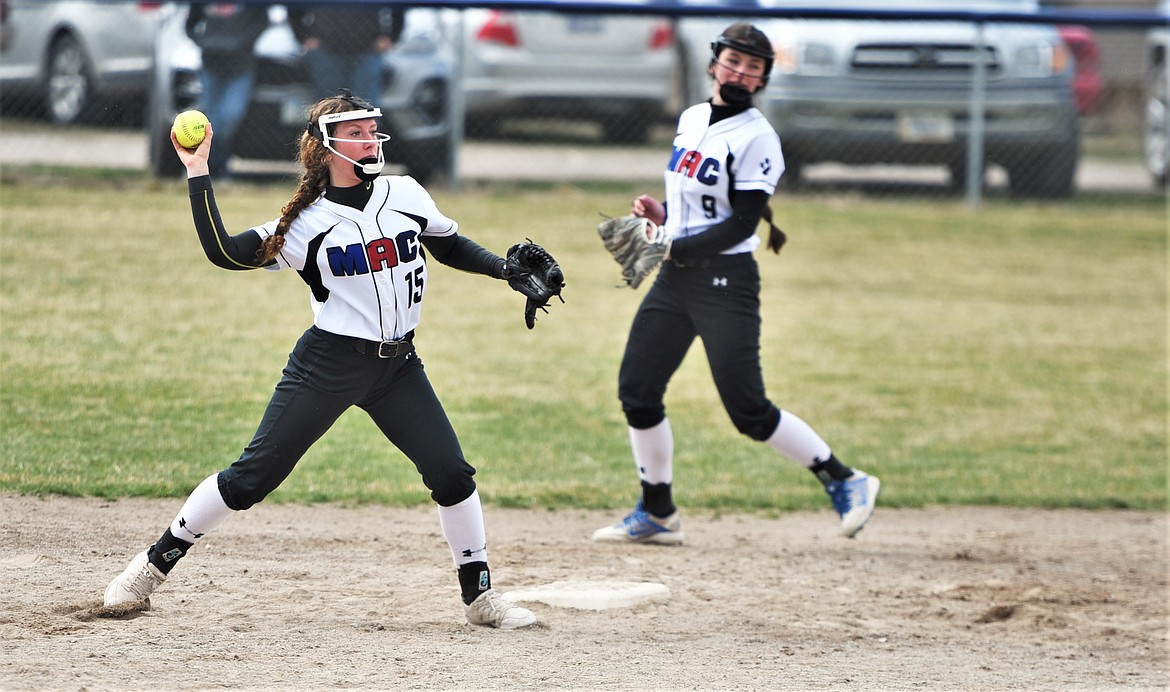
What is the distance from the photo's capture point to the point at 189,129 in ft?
14.5

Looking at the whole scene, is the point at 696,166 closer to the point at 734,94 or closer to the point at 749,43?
the point at 734,94

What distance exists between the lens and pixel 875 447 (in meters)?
8.20

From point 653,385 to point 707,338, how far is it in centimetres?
33

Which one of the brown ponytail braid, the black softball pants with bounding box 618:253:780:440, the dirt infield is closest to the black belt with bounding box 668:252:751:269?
the black softball pants with bounding box 618:253:780:440

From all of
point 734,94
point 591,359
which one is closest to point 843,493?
point 734,94

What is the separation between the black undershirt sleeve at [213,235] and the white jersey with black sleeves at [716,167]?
1.95m

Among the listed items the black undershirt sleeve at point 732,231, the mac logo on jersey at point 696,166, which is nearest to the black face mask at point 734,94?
the mac logo on jersey at point 696,166

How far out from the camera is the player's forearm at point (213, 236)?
4371 mm

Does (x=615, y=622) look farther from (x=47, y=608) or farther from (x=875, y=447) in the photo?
(x=875, y=447)

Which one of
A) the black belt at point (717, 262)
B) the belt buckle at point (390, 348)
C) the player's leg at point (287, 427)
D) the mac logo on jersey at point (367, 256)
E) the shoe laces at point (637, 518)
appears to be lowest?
the shoe laces at point (637, 518)

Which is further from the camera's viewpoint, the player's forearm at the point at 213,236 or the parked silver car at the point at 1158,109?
the parked silver car at the point at 1158,109

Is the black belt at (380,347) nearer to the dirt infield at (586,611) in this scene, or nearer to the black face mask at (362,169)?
the black face mask at (362,169)

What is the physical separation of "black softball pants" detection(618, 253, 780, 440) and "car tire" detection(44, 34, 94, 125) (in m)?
6.57

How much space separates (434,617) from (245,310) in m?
4.81
